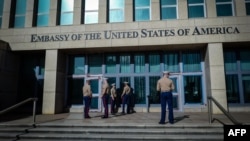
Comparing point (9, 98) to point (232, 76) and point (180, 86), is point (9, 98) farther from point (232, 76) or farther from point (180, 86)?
point (232, 76)

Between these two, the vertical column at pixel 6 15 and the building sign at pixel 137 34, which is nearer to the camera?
the building sign at pixel 137 34

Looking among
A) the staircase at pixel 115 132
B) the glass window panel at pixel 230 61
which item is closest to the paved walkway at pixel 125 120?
the staircase at pixel 115 132

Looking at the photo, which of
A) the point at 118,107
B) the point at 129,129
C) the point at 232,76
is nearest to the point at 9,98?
the point at 118,107

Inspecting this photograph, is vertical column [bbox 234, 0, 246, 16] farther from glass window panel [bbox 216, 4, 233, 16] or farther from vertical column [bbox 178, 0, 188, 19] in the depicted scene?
vertical column [bbox 178, 0, 188, 19]

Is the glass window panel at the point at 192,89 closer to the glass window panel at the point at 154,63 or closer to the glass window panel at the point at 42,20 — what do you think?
the glass window panel at the point at 154,63

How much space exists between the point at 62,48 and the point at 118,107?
4.95 metres

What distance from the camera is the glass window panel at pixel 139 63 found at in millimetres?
12469

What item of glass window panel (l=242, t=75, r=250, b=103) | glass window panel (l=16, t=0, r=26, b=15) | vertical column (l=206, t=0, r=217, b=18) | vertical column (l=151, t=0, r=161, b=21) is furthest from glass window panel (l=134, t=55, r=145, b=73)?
glass window panel (l=16, t=0, r=26, b=15)

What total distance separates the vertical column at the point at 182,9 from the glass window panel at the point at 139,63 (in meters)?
3.38

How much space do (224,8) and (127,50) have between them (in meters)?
6.43

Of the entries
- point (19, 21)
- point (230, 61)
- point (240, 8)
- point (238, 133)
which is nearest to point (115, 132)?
point (238, 133)

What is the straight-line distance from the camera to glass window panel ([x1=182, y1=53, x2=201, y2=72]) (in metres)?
12.2

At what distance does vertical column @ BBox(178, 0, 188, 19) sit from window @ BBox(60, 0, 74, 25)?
269 inches

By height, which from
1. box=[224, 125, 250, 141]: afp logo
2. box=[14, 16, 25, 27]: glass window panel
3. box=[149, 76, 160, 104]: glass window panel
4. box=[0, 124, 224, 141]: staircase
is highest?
box=[14, 16, 25, 27]: glass window panel
